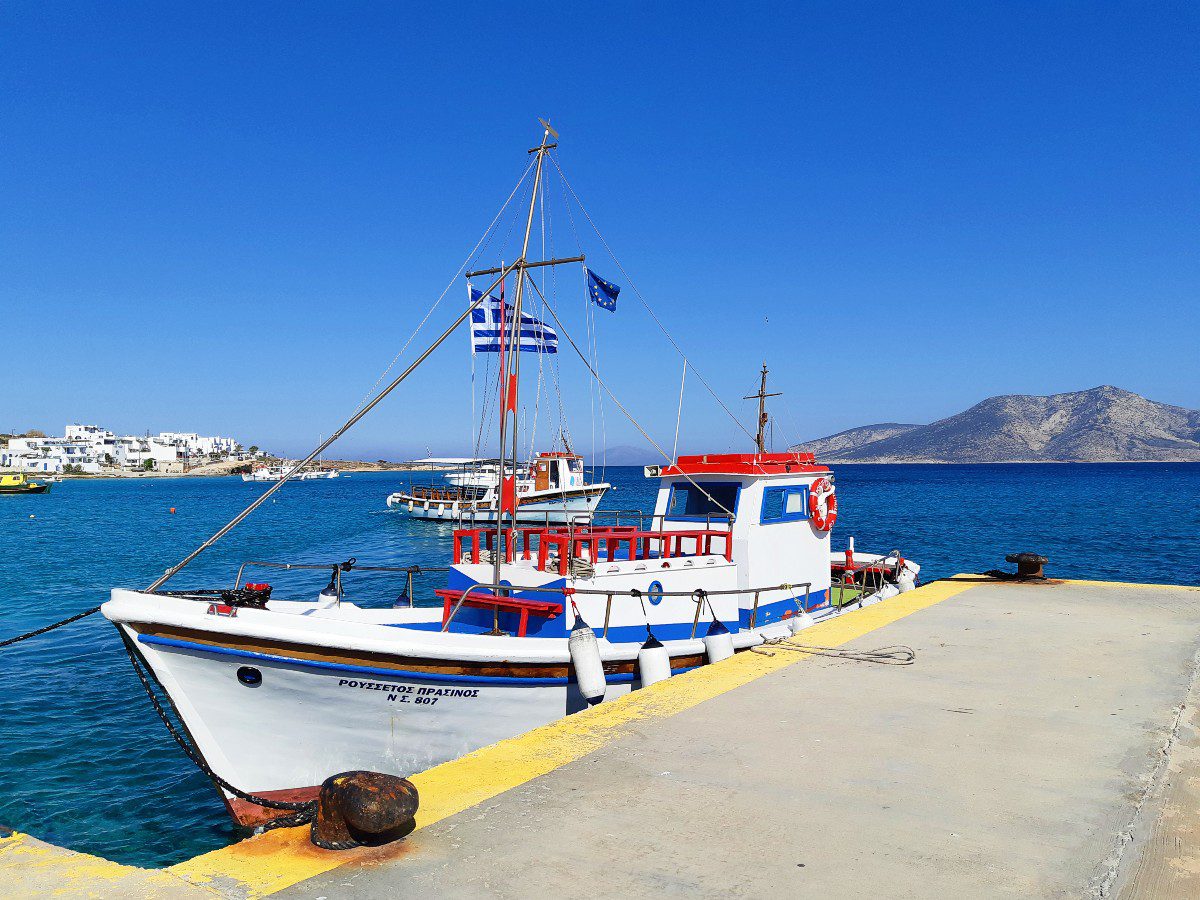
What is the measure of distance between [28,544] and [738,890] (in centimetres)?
4558

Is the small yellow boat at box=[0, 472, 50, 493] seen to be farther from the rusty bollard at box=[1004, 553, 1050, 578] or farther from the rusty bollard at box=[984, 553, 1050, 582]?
the rusty bollard at box=[1004, 553, 1050, 578]

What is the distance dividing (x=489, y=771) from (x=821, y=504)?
31.8 feet

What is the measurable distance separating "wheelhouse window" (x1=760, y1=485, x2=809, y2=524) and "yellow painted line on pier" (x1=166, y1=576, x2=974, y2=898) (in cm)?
330

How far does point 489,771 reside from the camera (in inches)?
208

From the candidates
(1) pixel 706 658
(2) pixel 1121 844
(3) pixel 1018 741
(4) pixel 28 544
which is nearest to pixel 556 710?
(1) pixel 706 658

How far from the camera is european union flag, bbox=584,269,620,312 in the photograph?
13188 millimetres

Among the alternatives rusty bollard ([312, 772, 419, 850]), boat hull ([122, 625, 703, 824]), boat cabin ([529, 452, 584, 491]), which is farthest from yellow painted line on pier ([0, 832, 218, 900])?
boat cabin ([529, 452, 584, 491])

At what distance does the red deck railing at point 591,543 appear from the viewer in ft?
34.0

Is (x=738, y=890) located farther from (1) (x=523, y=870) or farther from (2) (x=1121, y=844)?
(2) (x=1121, y=844)

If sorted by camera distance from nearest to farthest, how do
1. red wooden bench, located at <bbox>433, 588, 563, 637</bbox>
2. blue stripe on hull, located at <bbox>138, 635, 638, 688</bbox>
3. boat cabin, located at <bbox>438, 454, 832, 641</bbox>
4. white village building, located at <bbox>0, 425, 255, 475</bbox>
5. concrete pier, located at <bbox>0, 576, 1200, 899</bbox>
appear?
concrete pier, located at <bbox>0, 576, 1200, 899</bbox>, blue stripe on hull, located at <bbox>138, 635, 638, 688</bbox>, red wooden bench, located at <bbox>433, 588, 563, 637</bbox>, boat cabin, located at <bbox>438, 454, 832, 641</bbox>, white village building, located at <bbox>0, 425, 255, 475</bbox>

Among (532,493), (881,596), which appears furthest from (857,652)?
(532,493)

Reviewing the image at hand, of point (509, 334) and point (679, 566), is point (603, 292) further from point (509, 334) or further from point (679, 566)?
point (679, 566)

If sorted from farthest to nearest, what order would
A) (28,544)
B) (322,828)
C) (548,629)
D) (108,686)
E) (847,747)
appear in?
(28,544)
(108,686)
(548,629)
(847,747)
(322,828)

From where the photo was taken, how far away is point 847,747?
5.70 metres
